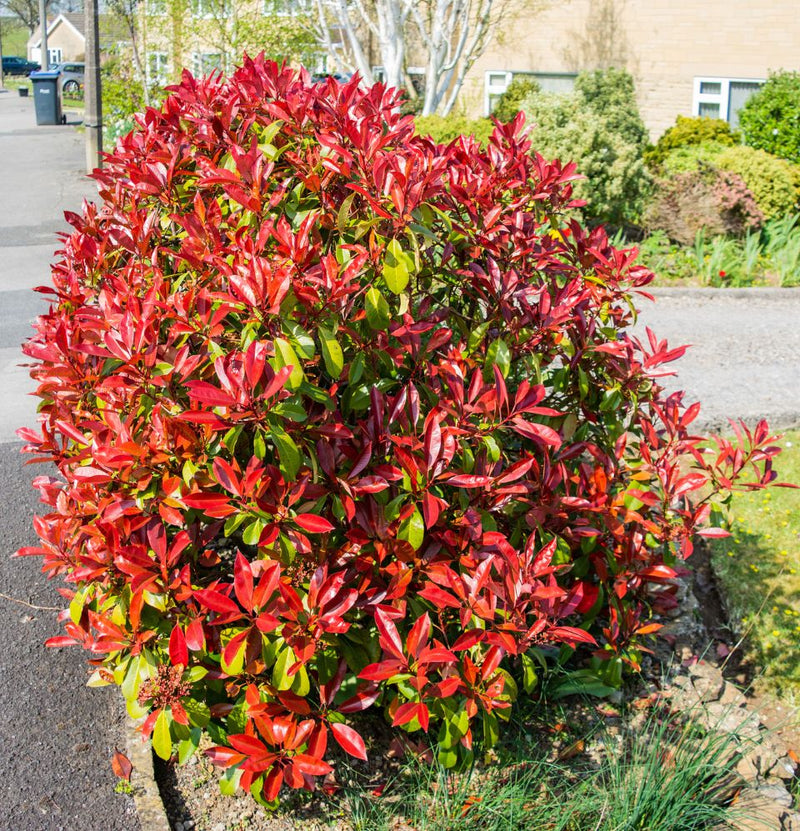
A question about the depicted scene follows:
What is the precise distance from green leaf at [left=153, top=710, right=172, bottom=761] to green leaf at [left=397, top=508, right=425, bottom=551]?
34.2 inches

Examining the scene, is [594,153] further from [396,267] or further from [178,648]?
[178,648]

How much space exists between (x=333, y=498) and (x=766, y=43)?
16671mm

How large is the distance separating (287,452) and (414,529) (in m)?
0.41

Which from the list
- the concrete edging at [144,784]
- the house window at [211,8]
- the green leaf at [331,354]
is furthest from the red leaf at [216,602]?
the house window at [211,8]

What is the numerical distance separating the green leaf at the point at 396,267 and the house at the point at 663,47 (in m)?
15.4

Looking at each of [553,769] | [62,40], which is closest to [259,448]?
[553,769]

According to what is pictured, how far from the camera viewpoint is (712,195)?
9898 millimetres

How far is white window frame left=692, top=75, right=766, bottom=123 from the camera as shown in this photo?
16.2 m

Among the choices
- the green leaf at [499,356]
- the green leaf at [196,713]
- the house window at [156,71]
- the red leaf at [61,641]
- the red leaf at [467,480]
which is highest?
the house window at [156,71]

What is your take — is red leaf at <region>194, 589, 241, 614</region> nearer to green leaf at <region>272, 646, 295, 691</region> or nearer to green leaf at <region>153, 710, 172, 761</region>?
green leaf at <region>272, 646, 295, 691</region>

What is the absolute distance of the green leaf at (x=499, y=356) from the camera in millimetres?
2557

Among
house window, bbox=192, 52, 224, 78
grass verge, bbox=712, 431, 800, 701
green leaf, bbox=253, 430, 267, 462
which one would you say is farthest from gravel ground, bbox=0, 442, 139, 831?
house window, bbox=192, 52, 224, 78

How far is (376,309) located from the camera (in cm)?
234

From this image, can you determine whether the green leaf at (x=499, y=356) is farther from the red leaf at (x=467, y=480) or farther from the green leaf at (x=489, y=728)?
the green leaf at (x=489, y=728)
